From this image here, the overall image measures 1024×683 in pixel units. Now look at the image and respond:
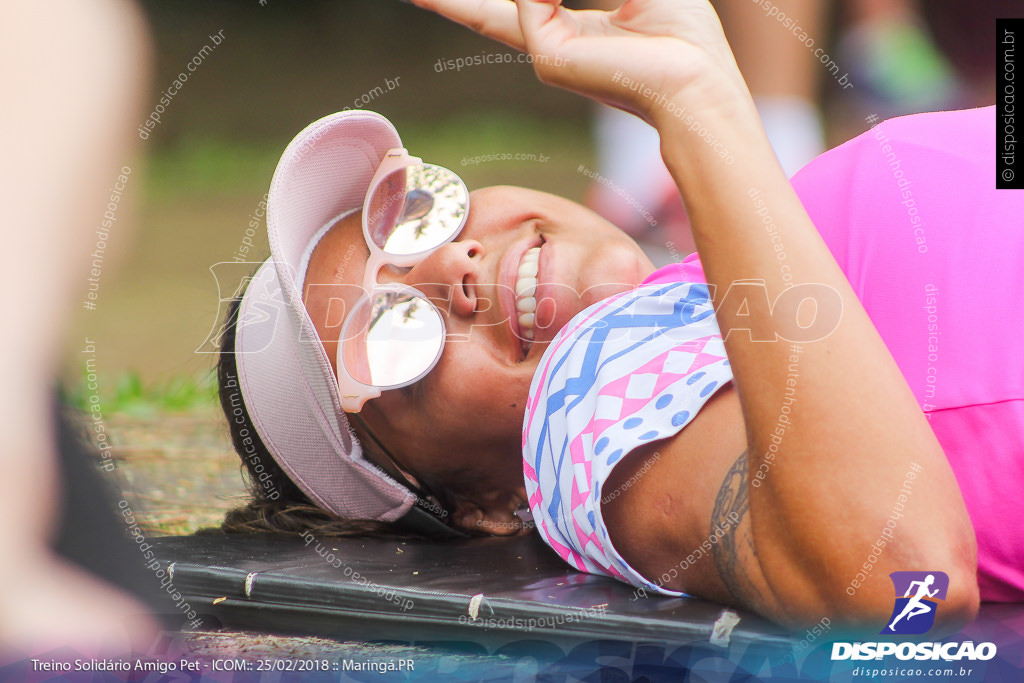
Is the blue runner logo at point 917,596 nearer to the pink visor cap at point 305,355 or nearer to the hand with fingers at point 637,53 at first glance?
the hand with fingers at point 637,53

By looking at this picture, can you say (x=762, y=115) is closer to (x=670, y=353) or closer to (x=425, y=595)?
(x=670, y=353)

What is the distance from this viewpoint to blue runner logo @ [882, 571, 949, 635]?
0.52 metres

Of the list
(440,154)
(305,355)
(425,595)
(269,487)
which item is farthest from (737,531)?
(440,154)

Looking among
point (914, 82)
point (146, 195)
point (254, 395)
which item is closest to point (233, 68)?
point (146, 195)

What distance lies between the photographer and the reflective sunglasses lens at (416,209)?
3.32ft

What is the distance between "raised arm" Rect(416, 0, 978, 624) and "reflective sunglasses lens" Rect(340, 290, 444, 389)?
40 centimetres

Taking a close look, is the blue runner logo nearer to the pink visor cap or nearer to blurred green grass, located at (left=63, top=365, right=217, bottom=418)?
the pink visor cap

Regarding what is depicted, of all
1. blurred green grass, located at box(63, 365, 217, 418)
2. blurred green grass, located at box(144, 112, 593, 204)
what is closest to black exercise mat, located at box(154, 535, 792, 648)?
blurred green grass, located at box(63, 365, 217, 418)

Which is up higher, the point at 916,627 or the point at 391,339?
the point at 391,339

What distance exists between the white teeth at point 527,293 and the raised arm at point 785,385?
379 millimetres

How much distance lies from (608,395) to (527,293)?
0.29 meters

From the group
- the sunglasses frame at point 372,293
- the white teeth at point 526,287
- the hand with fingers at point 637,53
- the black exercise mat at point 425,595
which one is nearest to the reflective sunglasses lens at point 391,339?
the sunglasses frame at point 372,293

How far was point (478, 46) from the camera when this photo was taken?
3518mm

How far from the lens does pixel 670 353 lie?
71 cm
